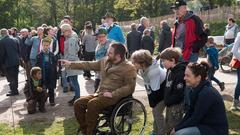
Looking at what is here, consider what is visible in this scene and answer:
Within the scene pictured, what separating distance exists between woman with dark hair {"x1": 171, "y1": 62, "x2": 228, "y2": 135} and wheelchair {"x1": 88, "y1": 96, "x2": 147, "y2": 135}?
4.42 feet

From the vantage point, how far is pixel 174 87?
562 cm

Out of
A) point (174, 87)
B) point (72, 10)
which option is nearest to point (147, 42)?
point (174, 87)

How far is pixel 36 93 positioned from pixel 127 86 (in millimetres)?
3154

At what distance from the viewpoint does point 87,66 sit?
22.1 feet

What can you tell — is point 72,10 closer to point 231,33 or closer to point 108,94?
point 231,33

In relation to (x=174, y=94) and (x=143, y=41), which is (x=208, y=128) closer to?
(x=174, y=94)

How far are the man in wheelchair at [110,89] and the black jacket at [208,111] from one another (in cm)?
155

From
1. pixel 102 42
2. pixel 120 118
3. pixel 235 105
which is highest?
pixel 102 42

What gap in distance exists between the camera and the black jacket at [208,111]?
4.64m

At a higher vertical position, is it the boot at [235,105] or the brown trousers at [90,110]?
the brown trousers at [90,110]

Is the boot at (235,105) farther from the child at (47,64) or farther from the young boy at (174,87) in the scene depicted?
the child at (47,64)

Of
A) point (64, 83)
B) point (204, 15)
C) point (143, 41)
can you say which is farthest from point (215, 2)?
point (64, 83)

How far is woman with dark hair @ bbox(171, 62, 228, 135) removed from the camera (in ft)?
15.2

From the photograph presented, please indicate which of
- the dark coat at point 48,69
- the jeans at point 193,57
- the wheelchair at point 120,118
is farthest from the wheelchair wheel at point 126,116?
the dark coat at point 48,69
